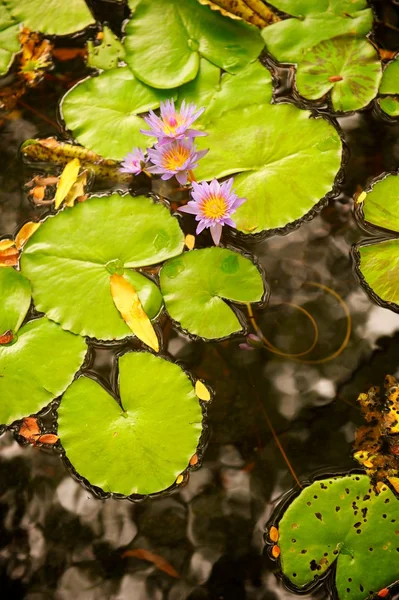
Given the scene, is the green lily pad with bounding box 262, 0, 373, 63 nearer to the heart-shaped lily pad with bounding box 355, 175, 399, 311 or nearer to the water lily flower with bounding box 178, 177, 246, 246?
the heart-shaped lily pad with bounding box 355, 175, 399, 311

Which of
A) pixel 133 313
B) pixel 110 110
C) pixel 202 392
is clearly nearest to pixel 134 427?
pixel 202 392

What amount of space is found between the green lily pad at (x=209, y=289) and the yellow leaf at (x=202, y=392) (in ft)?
0.48

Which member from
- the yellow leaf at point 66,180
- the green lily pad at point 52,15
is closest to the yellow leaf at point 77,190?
the yellow leaf at point 66,180

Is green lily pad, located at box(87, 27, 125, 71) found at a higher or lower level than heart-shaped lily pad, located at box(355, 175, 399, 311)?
higher

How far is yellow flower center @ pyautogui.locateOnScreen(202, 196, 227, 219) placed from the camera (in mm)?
1564

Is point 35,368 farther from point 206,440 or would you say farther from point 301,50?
point 301,50

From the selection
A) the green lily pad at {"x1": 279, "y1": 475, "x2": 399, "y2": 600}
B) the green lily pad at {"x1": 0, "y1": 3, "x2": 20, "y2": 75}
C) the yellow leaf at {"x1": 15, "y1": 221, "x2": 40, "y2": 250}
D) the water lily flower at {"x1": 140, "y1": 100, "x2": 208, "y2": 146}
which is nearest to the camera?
the green lily pad at {"x1": 279, "y1": 475, "x2": 399, "y2": 600}

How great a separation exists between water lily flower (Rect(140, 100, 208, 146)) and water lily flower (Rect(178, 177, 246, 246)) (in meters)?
0.14

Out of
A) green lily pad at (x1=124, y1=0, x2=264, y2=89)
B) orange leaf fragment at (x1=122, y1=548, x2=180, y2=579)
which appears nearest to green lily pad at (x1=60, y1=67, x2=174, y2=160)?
green lily pad at (x1=124, y1=0, x2=264, y2=89)

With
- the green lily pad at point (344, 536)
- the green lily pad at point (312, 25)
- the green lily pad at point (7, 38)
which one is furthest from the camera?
the green lily pad at point (7, 38)

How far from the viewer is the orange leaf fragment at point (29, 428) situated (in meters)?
1.58

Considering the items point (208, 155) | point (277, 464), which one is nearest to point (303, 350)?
point (277, 464)

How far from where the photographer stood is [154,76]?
73.2 inches

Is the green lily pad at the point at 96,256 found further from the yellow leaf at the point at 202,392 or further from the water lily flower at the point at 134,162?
the yellow leaf at the point at 202,392
